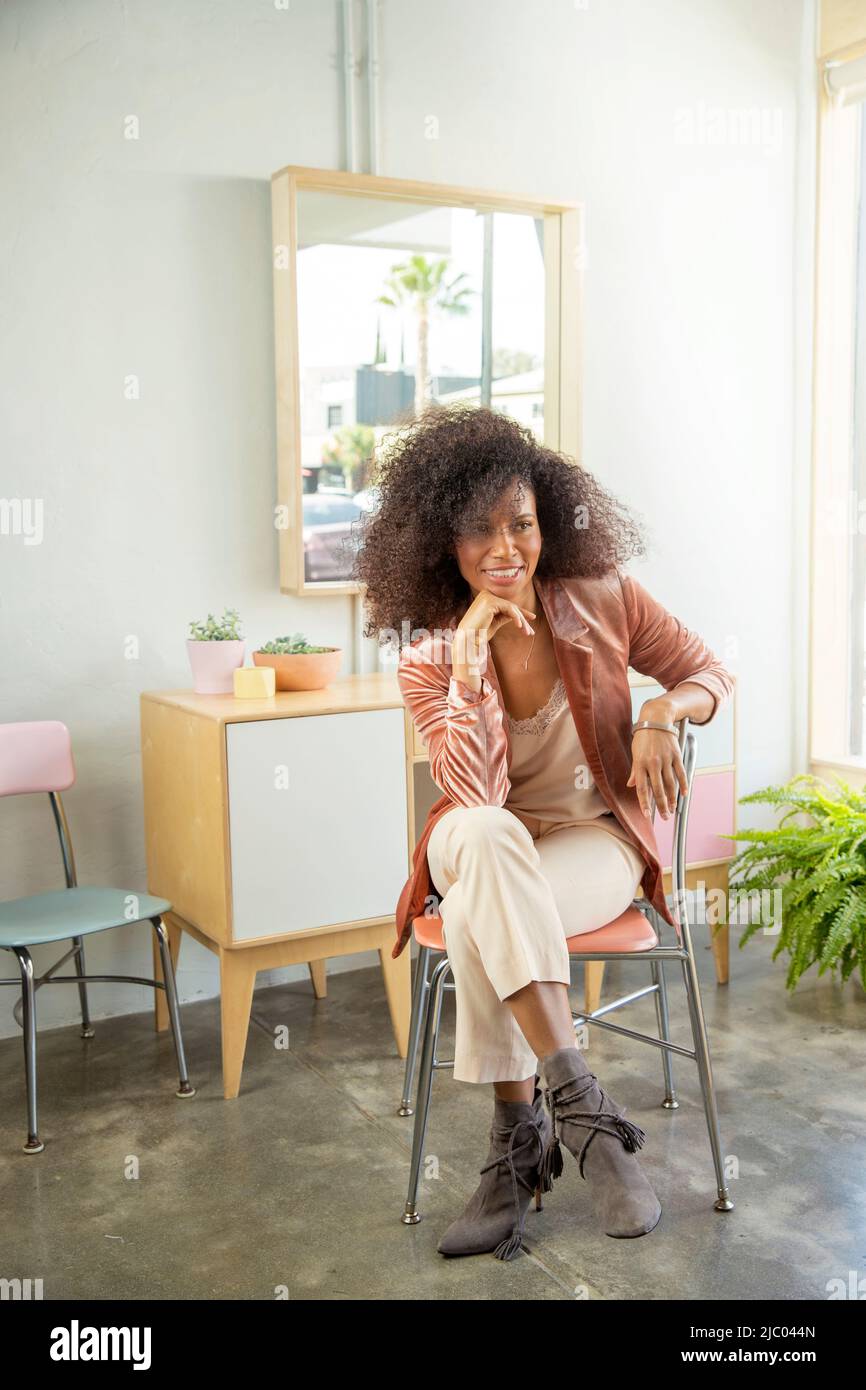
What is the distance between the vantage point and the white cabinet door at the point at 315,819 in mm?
2824

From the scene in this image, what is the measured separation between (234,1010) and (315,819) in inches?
17.5

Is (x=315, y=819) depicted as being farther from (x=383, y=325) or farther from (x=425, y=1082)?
(x=383, y=325)

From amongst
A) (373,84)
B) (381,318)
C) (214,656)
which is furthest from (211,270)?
(214,656)

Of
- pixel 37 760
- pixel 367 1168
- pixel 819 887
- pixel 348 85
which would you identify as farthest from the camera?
pixel 348 85

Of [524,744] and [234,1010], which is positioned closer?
[524,744]

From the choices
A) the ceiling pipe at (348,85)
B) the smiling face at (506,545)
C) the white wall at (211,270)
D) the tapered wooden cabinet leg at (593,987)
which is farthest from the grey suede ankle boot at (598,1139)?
the ceiling pipe at (348,85)

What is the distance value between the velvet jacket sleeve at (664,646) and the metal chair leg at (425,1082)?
69 cm

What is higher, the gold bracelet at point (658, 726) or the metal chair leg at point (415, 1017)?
the gold bracelet at point (658, 726)

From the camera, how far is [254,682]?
3014 millimetres

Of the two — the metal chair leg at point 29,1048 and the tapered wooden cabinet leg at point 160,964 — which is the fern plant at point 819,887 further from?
the metal chair leg at point 29,1048

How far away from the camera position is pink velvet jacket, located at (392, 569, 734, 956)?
2.23 meters

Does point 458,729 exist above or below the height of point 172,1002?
above

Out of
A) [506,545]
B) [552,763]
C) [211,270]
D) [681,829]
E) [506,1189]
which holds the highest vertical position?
[211,270]
